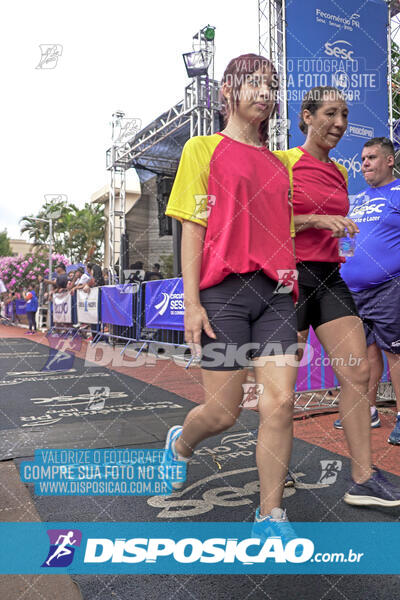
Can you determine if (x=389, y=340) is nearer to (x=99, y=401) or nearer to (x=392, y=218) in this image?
(x=392, y=218)

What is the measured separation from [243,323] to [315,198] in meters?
0.87

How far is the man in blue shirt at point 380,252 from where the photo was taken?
331cm

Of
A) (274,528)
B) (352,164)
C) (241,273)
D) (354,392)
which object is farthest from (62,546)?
(352,164)

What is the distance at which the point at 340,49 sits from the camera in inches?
308

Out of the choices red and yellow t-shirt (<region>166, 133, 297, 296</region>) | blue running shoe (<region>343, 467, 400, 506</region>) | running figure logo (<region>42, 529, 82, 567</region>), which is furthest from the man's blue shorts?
running figure logo (<region>42, 529, 82, 567</region>)

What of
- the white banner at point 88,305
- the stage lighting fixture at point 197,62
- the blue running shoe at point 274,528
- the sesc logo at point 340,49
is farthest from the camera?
the stage lighting fixture at point 197,62

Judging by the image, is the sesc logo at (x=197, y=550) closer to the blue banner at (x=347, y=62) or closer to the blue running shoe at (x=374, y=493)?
the blue running shoe at (x=374, y=493)

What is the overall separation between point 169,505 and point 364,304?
80.3 inches

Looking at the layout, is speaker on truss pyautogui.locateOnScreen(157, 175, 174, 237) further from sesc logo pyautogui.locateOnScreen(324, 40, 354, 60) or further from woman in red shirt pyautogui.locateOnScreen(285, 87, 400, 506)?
woman in red shirt pyautogui.locateOnScreen(285, 87, 400, 506)

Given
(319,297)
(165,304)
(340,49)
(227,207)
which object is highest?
(340,49)

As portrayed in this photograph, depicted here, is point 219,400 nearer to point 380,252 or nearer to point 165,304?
point 380,252

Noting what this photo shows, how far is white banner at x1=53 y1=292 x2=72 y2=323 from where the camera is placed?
40.4 feet

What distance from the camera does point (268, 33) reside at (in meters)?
7.45

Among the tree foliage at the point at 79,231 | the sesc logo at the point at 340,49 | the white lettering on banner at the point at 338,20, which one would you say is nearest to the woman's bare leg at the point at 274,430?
the sesc logo at the point at 340,49
